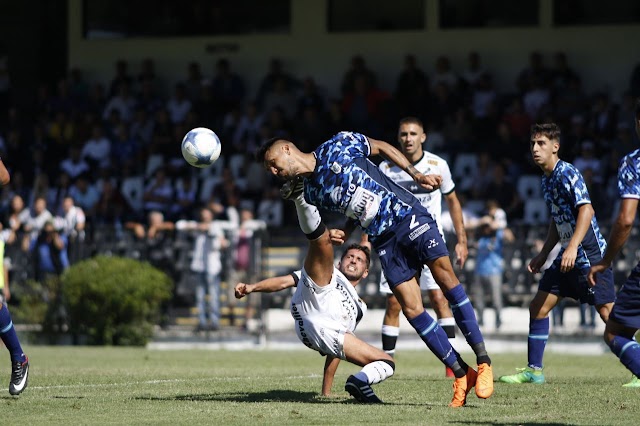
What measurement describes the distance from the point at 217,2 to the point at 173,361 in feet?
45.8

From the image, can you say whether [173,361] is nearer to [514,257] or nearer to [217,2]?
[514,257]

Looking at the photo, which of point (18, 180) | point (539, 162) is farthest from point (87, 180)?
point (539, 162)

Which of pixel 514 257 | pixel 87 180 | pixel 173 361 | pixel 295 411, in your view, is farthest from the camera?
pixel 87 180

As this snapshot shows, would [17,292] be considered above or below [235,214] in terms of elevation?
below

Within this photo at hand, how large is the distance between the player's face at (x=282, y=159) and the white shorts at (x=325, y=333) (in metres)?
1.23

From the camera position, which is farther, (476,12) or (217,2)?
(217,2)

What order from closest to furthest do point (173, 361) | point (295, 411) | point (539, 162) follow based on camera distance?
1. point (295, 411)
2. point (539, 162)
3. point (173, 361)

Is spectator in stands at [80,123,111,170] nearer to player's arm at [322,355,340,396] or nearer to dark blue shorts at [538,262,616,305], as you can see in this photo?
dark blue shorts at [538,262,616,305]

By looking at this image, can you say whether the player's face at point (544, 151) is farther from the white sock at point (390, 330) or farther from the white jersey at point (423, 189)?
the white sock at point (390, 330)

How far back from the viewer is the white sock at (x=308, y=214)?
987 centimetres

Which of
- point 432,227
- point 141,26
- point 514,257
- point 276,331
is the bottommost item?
point 276,331

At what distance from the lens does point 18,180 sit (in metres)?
25.9

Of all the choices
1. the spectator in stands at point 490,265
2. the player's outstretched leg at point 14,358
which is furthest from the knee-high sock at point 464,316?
the spectator in stands at point 490,265

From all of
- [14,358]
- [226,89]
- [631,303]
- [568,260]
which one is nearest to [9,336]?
[14,358]
